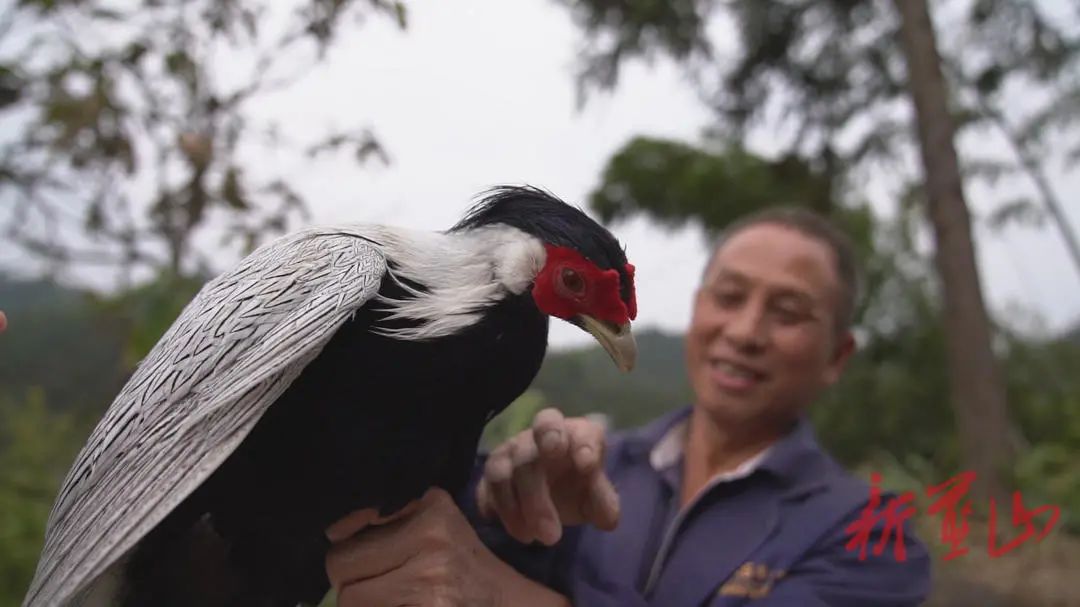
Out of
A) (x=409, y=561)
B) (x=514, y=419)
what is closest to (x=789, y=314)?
(x=409, y=561)

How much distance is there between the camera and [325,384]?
1.07 metres

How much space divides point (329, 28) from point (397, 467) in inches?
55.1

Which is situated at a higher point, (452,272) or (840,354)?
(840,354)

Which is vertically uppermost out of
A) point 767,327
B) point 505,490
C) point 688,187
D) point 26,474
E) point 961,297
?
point 688,187

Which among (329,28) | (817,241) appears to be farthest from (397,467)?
(329,28)

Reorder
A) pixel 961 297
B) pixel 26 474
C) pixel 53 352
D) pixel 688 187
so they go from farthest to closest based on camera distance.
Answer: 1. pixel 688 187
2. pixel 961 297
3. pixel 53 352
4. pixel 26 474

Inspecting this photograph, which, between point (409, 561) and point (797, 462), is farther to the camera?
point (797, 462)

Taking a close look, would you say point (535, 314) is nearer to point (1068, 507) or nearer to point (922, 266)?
point (1068, 507)

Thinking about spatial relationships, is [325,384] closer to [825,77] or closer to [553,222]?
[553,222]

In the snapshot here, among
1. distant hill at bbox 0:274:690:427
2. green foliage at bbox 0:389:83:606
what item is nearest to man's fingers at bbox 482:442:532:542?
distant hill at bbox 0:274:690:427

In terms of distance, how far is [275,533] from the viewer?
3.76 ft

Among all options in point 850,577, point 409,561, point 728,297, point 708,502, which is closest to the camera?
point 409,561

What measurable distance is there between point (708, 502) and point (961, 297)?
13.0 ft

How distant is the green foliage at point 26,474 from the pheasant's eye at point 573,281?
215 centimetres
